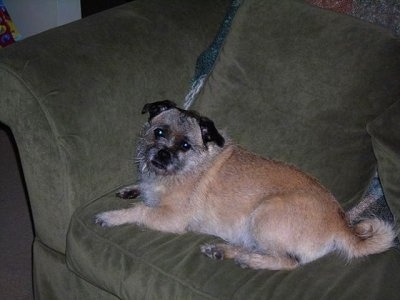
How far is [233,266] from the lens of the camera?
5.86ft

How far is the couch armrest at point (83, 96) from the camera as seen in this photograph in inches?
74.1

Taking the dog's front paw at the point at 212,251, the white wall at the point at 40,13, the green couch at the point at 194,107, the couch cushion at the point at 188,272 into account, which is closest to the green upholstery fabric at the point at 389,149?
the green couch at the point at 194,107

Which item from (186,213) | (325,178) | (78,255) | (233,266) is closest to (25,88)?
(78,255)

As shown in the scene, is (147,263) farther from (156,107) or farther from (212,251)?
(156,107)

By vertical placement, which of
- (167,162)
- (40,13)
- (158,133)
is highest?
(40,13)

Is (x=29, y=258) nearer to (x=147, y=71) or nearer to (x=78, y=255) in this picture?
(x=78, y=255)

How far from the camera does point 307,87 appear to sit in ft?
6.76

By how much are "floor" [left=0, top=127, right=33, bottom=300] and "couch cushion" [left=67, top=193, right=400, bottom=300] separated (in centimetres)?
80

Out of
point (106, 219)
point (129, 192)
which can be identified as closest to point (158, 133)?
point (129, 192)

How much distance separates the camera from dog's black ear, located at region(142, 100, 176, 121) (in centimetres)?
209

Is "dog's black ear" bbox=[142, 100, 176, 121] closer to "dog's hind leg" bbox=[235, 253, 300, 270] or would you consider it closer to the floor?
"dog's hind leg" bbox=[235, 253, 300, 270]

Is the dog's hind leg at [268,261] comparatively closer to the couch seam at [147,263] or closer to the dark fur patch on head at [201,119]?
the couch seam at [147,263]

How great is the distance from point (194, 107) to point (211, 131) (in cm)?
39

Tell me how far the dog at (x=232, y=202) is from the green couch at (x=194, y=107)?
0.06 m
